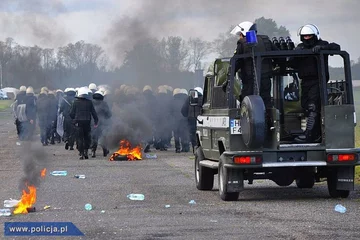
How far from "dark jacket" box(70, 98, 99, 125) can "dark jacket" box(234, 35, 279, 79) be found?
425 inches

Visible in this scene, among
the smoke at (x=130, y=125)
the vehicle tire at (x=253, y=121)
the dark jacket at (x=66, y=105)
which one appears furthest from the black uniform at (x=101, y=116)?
the vehicle tire at (x=253, y=121)

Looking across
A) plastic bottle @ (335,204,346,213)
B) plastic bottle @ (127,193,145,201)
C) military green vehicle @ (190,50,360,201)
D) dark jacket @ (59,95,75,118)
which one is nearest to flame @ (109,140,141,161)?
dark jacket @ (59,95,75,118)

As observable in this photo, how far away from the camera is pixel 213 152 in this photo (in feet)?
46.4

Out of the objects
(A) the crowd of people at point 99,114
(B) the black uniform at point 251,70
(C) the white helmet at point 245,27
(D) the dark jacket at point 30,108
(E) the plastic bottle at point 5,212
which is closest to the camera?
(E) the plastic bottle at point 5,212

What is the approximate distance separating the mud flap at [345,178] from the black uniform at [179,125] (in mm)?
13234

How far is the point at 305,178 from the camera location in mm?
14344

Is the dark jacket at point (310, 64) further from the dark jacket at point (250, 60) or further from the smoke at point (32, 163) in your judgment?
the smoke at point (32, 163)

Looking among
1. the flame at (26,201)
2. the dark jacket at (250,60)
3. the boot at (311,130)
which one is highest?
the dark jacket at (250,60)

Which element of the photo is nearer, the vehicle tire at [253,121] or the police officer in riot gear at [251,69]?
the vehicle tire at [253,121]

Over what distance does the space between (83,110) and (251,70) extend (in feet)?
36.5

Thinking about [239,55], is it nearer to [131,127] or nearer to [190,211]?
[190,211]

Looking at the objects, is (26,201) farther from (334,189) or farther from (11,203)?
(334,189)

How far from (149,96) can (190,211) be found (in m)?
16.2

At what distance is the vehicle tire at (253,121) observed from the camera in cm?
1212
